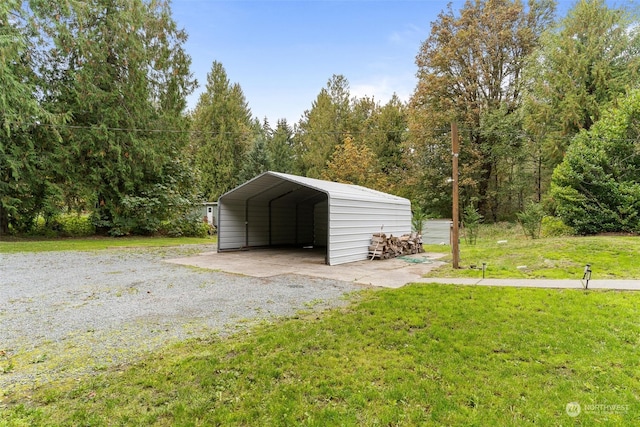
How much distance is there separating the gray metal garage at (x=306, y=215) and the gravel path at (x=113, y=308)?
2.52 metres

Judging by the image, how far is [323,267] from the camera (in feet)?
26.4

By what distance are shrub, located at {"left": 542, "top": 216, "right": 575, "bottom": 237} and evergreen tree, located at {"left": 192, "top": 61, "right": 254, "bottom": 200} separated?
20.6 metres

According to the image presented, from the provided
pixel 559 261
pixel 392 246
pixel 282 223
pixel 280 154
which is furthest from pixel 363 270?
pixel 280 154

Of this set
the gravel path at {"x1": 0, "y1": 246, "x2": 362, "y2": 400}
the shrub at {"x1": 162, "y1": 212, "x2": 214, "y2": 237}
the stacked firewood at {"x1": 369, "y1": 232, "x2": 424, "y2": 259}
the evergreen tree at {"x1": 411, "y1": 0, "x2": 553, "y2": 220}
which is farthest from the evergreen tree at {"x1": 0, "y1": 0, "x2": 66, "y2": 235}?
the evergreen tree at {"x1": 411, "y1": 0, "x2": 553, "y2": 220}

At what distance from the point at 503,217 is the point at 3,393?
69.9 ft

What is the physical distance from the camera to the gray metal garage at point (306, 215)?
880cm

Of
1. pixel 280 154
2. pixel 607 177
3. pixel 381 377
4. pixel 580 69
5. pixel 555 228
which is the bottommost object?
pixel 381 377

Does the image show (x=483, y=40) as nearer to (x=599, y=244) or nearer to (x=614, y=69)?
Answer: (x=614, y=69)

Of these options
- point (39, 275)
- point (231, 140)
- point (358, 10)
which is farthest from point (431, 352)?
point (231, 140)

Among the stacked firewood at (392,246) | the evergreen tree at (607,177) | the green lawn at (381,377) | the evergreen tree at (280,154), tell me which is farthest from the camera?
the evergreen tree at (280,154)

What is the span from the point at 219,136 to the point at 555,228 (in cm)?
2330

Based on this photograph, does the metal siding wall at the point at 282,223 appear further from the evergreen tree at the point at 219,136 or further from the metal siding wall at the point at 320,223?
the evergreen tree at the point at 219,136

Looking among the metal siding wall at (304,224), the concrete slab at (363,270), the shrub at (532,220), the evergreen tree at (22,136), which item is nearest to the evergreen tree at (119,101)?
the evergreen tree at (22,136)

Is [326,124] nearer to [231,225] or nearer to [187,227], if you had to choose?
→ [187,227]
